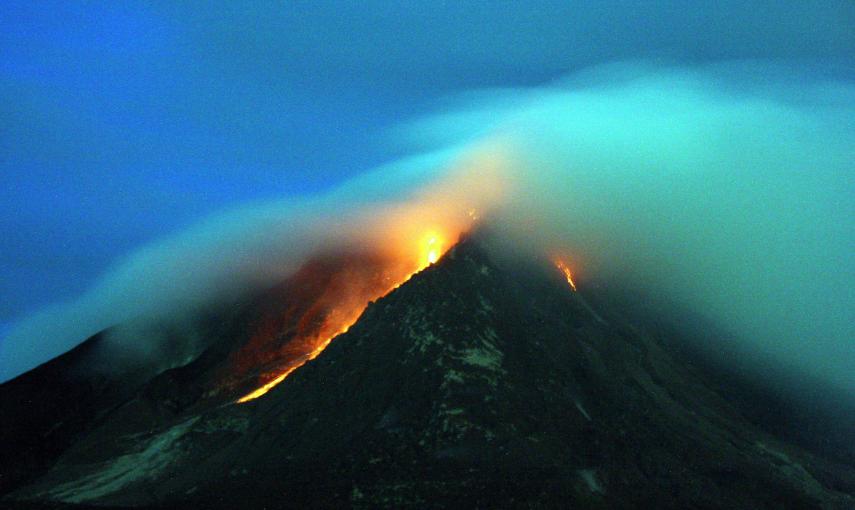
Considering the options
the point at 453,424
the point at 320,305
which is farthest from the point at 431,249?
the point at 453,424

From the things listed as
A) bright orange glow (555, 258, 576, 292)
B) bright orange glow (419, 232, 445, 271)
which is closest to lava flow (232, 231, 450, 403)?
bright orange glow (419, 232, 445, 271)

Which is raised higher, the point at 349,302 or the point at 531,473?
the point at 349,302

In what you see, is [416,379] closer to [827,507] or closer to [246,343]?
[827,507]

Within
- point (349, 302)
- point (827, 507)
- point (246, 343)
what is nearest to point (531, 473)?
point (827, 507)

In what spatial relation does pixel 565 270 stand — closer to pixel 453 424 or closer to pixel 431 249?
pixel 431 249

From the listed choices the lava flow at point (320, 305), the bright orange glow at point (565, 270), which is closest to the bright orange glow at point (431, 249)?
the lava flow at point (320, 305)

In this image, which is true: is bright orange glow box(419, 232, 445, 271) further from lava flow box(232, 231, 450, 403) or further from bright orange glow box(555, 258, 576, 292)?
bright orange glow box(555, 258, 576, 292)

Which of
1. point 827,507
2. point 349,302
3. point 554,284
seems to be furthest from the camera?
point 349,302
